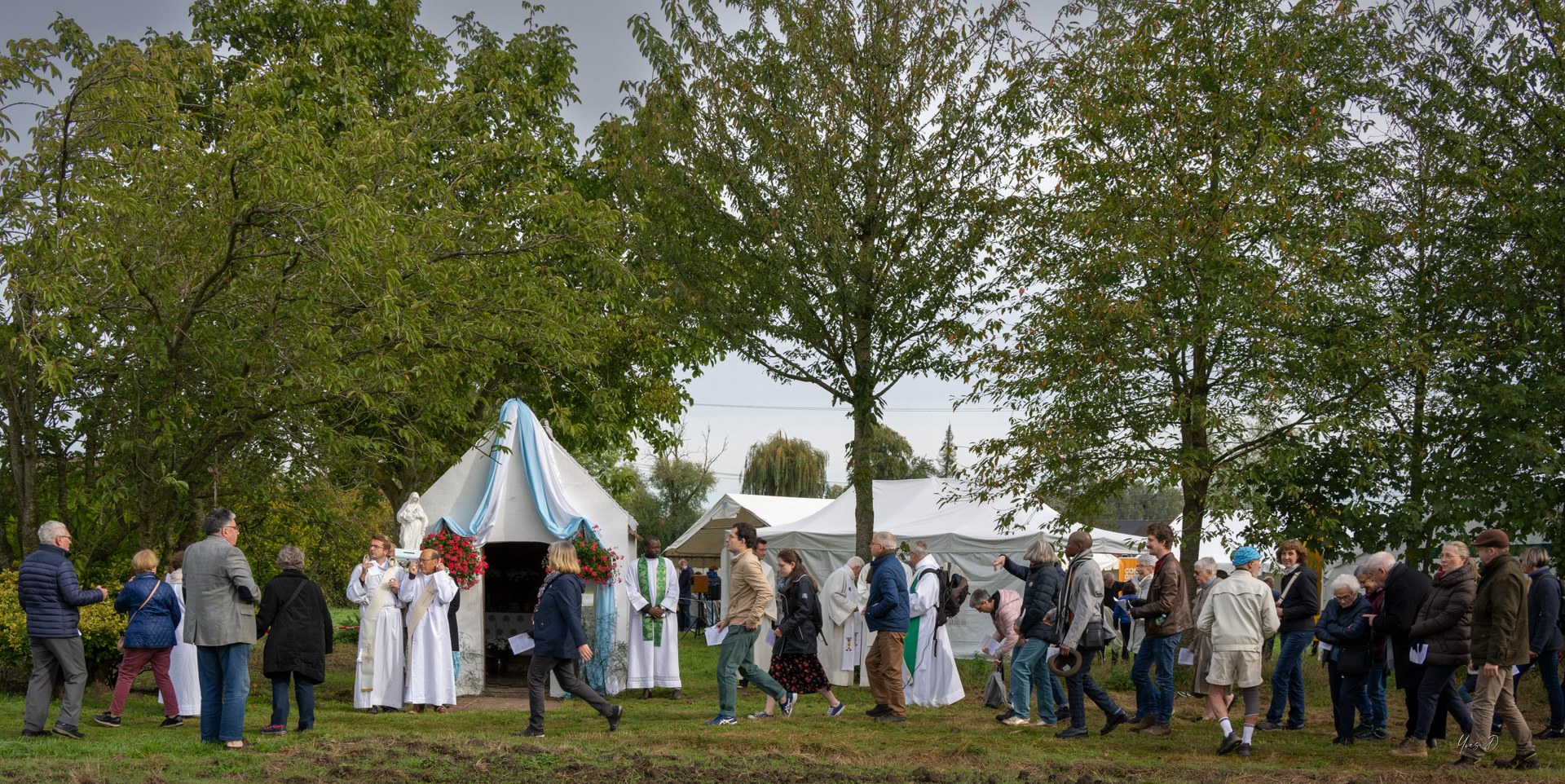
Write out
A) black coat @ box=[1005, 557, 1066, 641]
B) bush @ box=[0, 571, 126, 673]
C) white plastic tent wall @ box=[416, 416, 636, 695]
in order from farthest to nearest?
white plastic tent wall @ box=[416, 416, 636, 695] < bush @ box=[0, 571, 126, 673] < black coat @ box=[1005, 557, 1066, 641]

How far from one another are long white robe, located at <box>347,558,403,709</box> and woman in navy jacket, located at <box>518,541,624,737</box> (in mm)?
3086

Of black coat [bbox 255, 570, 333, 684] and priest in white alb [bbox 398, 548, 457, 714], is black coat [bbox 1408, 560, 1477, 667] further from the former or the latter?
priest in white alb [bbox 398, 548, 457, 714]

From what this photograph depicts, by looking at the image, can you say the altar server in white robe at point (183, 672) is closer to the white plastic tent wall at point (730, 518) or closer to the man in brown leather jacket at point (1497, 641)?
the man in brown leather jacket at point (1497, 641)

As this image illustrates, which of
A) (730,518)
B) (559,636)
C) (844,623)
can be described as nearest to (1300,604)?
(844,623)

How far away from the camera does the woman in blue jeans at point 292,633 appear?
365 inches

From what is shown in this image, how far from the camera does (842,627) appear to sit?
14.6 meters

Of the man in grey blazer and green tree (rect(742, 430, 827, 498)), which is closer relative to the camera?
the man in grey blazer

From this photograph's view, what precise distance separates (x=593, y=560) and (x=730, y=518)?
15.6 m

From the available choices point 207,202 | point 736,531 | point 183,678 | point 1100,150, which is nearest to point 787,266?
point 1100,150

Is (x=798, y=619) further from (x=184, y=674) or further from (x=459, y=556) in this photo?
(x=184, y=674)

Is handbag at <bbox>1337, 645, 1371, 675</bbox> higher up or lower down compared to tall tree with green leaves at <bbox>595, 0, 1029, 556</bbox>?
lower down

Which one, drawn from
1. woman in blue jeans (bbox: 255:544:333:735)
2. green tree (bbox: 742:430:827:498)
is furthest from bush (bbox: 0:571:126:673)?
green tree (bbox: 742:430:827:498)

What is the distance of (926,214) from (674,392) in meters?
7.93

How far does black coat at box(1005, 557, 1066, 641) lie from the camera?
10.1 metres
